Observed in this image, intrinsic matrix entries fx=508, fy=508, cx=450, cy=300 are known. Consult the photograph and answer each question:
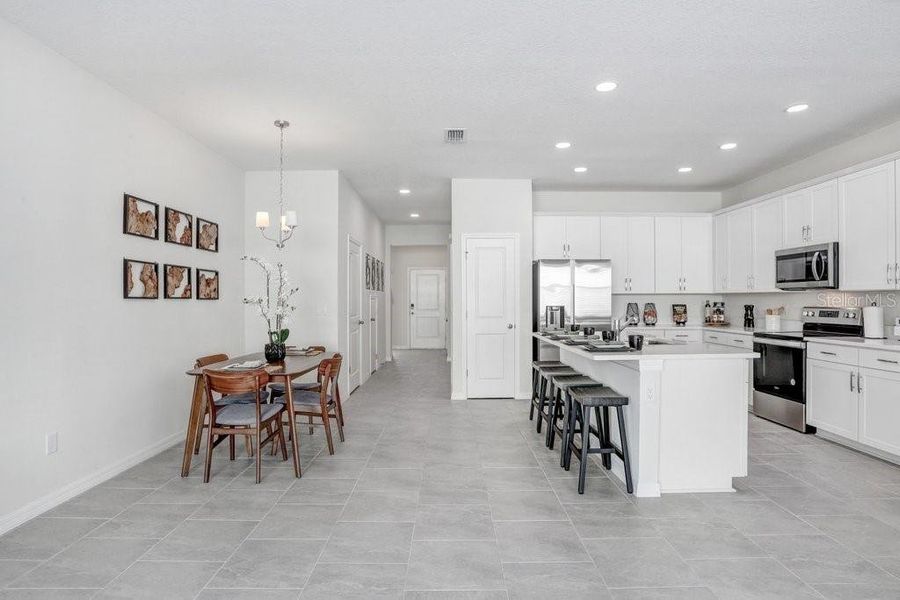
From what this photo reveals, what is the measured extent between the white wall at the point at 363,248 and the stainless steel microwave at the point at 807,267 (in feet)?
15.4

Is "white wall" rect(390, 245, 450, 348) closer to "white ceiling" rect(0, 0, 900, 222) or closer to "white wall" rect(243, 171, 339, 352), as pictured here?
"white wall" rect(243, 171, 339, 352)

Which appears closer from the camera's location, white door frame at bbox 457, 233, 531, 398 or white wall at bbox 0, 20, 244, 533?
white wall at bbox 0, 20, 244, 533

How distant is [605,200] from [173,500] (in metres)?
5.96

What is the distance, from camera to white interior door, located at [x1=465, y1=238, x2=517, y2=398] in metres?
6.19

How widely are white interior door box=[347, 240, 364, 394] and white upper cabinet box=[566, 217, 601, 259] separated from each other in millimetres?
2796

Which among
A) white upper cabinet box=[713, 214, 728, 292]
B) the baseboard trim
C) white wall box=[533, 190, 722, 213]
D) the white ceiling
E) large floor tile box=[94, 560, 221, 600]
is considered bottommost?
large floor tile box=[94, 560, 221, 600]

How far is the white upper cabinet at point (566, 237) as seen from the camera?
21.1 feet

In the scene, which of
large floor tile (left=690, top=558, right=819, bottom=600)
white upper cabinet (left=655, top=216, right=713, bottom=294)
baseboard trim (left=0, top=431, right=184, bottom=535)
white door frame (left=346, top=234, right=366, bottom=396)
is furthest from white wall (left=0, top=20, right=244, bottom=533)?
white upper cabinet (left=655, top=216, right=713, bottom=294)

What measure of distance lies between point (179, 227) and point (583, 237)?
4535 millimetres

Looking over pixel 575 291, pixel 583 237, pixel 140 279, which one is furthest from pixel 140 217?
pixel 583 237

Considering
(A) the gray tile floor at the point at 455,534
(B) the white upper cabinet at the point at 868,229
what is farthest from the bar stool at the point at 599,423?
(B) the white upper cabinet at the point at 868,229

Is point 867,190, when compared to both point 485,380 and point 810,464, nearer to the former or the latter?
point 810,464

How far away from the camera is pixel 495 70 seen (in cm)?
326

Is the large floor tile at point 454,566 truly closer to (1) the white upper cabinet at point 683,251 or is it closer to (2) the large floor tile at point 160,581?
(2) the large floor tile at point 160,581
